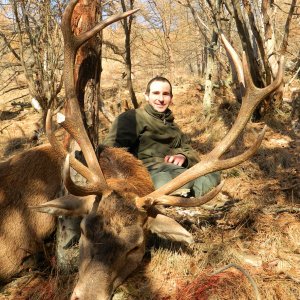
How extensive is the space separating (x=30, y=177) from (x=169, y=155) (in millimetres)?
1989

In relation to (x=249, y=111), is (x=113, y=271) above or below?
below

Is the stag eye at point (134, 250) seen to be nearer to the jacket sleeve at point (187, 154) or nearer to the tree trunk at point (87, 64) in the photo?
the tree trunk at point (87, 64)

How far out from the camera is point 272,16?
827cm

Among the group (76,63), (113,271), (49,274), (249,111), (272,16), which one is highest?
(272,16)

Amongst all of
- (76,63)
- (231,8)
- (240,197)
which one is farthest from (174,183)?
(231,8)

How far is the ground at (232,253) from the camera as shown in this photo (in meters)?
3.24

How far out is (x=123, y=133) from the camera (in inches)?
194

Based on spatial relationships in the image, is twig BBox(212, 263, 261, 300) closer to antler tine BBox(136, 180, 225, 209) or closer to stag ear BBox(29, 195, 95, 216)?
antler tine BBox(136, 180, 225, 209)

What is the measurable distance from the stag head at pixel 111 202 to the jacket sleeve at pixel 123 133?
1.19 m

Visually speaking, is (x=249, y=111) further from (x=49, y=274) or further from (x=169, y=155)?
(x=49, y=274)

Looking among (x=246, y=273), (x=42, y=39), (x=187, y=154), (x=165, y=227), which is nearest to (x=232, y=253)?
(x=246, y=273)

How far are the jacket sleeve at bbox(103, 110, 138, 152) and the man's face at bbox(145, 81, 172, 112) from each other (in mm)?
407

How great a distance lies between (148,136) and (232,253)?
6.75ft

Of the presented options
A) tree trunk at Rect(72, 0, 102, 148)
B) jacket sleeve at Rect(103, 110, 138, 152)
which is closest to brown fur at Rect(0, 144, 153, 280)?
tree trunk at Rect(72, 0, 102, 148)
